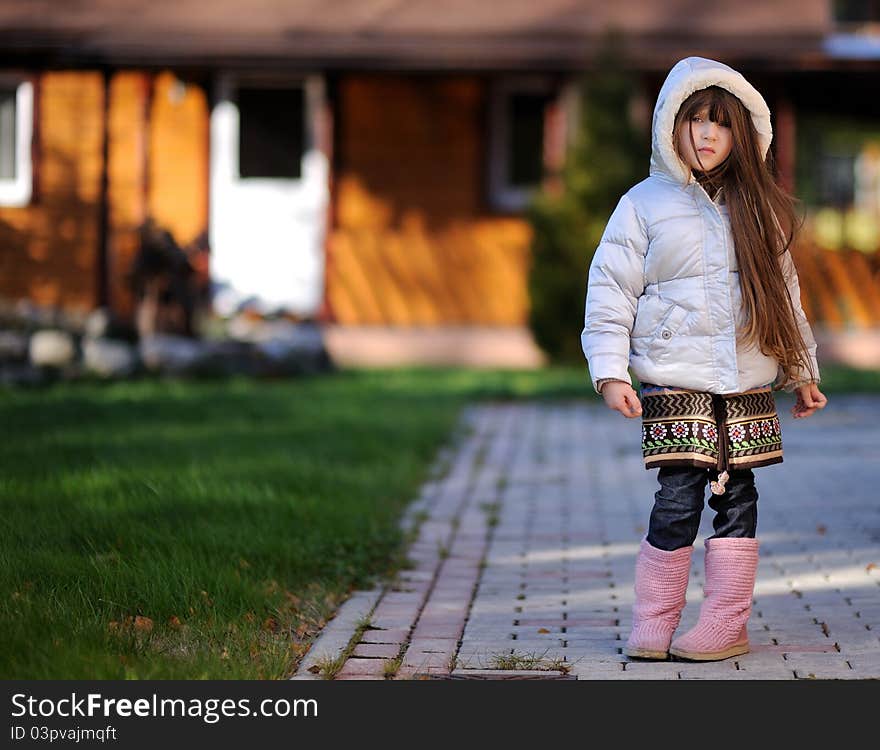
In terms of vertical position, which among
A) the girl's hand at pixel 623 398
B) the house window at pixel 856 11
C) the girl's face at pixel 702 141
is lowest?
the girl's hand at pixel 623 398

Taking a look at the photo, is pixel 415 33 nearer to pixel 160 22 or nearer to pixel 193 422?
pixel 160 22

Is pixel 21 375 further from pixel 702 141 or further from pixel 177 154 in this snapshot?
pixel 702 141

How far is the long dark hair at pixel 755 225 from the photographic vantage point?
4.38 meters

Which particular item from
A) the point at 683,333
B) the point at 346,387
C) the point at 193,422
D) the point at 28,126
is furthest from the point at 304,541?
the point at 28,126

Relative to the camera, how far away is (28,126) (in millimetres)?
17984

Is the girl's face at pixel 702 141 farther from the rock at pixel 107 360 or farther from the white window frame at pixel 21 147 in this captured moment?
the white window frame at pixel 21 147

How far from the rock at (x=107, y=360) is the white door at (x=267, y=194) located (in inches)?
133

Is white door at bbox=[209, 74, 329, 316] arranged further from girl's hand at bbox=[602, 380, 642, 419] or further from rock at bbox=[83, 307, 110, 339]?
girl's hand at bbox=[602, 380, 642, 419]

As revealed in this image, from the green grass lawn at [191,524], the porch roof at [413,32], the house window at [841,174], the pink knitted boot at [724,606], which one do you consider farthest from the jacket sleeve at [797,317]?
the house window at [841,174]

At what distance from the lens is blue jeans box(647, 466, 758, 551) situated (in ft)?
14.5

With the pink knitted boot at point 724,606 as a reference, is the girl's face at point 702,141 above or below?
above

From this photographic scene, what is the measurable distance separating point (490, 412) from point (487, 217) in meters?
5.85

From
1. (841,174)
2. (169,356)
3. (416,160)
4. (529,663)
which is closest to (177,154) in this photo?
(416,160)

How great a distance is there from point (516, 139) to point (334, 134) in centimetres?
213
